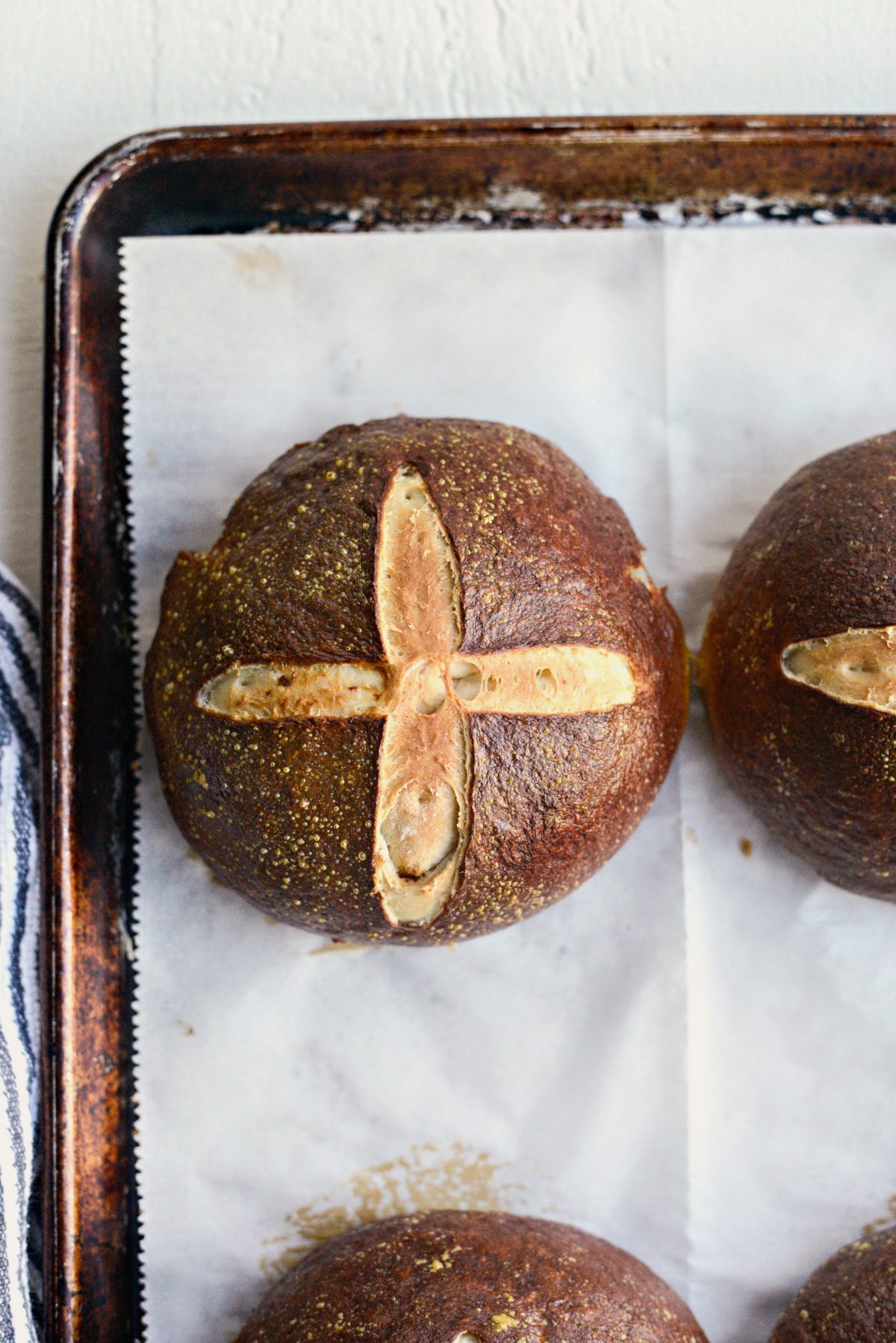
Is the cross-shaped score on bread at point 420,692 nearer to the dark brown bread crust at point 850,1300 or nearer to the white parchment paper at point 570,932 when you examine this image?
the white parchment paper at point 570,932

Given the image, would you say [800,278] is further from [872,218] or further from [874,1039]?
[874,1039]

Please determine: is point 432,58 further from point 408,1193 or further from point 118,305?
point 408,1193

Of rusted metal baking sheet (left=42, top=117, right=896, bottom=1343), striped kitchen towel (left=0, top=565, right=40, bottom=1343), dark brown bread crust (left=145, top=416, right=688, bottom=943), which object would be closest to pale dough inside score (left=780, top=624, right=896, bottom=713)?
dark brown bread crust (left=145, top=416, right=688, bottom=943)

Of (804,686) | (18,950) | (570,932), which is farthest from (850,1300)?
(18,950)

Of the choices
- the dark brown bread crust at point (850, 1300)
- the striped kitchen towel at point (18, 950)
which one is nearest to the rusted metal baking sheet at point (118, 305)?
the striped kitchen towel at point (18, 950)

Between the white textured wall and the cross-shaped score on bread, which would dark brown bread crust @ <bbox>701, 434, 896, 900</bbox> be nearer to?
the cross-shaped score on bread
